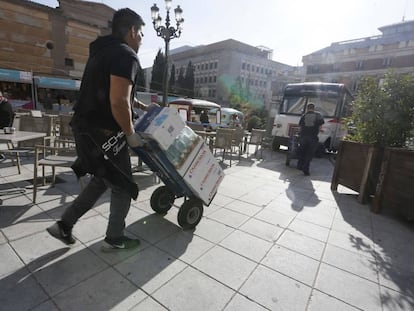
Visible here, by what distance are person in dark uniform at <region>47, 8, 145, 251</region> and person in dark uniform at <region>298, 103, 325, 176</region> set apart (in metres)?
4.99

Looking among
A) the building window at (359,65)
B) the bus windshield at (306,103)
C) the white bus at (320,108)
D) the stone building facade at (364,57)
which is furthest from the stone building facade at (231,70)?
the white bus at (320,108)

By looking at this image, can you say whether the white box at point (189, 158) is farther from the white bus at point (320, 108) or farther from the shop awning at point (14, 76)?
the shop awning at point (14, 76)

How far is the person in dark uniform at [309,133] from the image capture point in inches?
227

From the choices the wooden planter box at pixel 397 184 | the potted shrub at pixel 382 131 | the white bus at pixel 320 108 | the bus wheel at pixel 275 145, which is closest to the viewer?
the wooden planter box at pixel 397 184

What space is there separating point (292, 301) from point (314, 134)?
4964 millimetres

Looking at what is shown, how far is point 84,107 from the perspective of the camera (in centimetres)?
178

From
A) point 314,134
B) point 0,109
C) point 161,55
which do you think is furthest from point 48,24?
point 161,55

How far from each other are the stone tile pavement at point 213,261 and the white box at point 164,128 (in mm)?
1066

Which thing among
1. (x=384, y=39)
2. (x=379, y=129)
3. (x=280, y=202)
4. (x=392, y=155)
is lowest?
(x=280, y=202)

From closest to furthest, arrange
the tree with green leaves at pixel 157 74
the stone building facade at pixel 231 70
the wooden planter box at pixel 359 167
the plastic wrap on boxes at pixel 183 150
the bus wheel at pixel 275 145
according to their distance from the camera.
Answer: the plastic wrap on boxes at pixel 183 150
the wooden planter box at pixel 359 167
the bus wheel at pixel 275 145
the tree with green leaves at pixel 157 74
the stone building facade at pixel 231 70

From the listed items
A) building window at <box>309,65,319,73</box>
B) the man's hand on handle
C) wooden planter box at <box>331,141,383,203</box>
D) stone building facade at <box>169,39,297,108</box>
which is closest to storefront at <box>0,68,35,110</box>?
the man's hand on handle

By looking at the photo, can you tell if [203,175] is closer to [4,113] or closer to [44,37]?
[4,113]

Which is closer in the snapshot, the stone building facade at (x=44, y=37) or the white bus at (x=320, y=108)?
the white bus at (x=320, y=108)

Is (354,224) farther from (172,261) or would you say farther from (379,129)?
(172,261)
